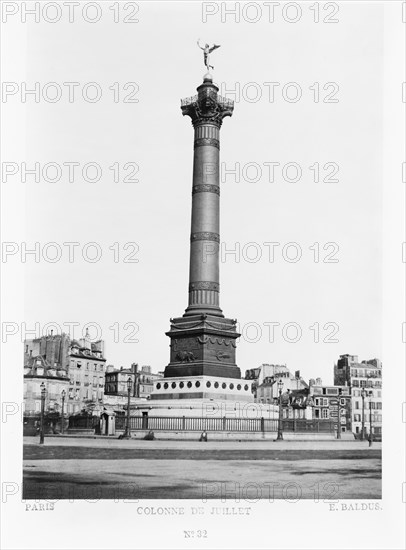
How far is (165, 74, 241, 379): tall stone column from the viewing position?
36.4 m

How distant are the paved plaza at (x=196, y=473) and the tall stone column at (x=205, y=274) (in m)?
11.9

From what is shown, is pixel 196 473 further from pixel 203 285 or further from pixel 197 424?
pixel 203 285

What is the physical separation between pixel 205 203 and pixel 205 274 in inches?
130

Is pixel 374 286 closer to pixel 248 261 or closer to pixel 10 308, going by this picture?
pixel 248 261

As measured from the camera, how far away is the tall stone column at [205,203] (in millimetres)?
36531

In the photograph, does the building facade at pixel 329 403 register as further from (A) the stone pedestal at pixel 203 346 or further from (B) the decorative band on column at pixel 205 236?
(B) the decorative band on column at pixel 205 236

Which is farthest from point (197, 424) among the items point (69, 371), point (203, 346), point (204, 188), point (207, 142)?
point (69, 371)

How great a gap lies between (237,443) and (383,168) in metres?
11.3

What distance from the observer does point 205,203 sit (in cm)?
3659

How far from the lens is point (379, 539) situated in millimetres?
18562

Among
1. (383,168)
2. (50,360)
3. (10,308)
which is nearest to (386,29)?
(383,168)

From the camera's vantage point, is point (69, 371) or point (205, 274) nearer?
point (205, 274)

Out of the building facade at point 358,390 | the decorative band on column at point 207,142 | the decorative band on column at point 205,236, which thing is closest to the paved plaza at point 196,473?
the decorative band on column at point 205,236

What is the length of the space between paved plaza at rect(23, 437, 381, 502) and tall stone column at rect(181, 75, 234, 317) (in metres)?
12.9
